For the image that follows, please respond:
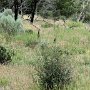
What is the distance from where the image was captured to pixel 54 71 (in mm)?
9328

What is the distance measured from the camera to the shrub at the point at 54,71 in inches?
365

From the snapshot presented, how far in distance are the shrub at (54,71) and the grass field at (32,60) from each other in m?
0.21

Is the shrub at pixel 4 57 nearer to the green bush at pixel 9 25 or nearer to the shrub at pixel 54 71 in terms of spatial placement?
the shrub at pixel 54 71

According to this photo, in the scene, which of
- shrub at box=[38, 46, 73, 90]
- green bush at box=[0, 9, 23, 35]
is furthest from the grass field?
green bush at box=[0, 9, 23, 35]

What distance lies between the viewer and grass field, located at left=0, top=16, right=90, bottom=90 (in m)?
9.50

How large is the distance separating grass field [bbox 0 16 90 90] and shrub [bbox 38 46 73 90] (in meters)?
0.21

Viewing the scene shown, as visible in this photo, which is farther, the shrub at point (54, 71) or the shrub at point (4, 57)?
the shrub at point (4, 57)

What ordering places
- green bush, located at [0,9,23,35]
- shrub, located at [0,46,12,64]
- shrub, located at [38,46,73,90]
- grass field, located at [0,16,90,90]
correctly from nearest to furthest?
shrub, located at [38,46,73,90]
grass field, located at [0,16,90,90]
shrub, located at [0,46,12,64]
green bush, located at [0,9,23,35]

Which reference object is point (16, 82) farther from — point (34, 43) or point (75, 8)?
point (75, 8)

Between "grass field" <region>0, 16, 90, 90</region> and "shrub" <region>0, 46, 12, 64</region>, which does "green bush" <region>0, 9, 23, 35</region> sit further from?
"shrub" <region>0, 46, 12, 64</region>

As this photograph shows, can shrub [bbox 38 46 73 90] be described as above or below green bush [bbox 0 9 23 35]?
Result: above

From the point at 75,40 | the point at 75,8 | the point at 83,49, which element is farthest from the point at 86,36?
the point at 75,8

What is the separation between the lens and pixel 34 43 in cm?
1756

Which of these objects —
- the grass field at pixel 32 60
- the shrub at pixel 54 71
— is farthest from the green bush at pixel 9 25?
the shrub at pixel 54 71
